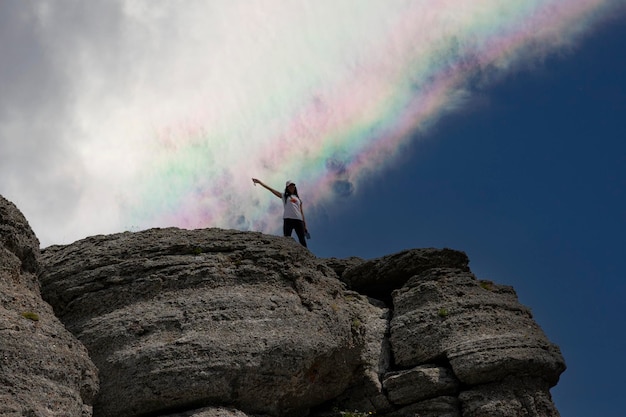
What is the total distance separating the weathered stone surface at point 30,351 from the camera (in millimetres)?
14688

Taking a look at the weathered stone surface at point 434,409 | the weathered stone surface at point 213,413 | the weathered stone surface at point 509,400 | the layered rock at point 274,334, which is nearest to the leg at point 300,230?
the layered rock at point 274,334

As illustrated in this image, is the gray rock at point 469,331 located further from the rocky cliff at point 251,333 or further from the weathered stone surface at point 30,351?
the weathered stone surface at point 30,351

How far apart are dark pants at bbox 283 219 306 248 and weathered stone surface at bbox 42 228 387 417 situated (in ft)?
10.5

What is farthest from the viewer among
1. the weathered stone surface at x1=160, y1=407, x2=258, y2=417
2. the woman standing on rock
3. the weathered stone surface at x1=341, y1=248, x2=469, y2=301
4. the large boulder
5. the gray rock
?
the woman standing on rock

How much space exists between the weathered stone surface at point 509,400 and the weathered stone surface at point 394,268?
527 centimetres

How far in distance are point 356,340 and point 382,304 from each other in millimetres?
3162

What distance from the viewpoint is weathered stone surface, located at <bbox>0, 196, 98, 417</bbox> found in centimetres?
1469

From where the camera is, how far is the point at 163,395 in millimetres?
17922

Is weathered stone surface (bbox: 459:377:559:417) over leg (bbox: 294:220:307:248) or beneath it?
beneath

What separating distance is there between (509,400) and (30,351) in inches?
506

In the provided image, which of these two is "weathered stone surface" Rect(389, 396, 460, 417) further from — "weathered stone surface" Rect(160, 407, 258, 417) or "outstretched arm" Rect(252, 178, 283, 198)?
"outstretched arm" Rect(252, 178, 283, 198)

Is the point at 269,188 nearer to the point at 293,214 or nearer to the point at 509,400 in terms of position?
the point at 293,214

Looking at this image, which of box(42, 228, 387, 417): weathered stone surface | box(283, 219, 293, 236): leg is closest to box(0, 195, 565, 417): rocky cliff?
box(42, 228, 387, 417): weathered stone surface

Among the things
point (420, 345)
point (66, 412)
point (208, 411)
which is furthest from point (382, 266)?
point (66, 412)
